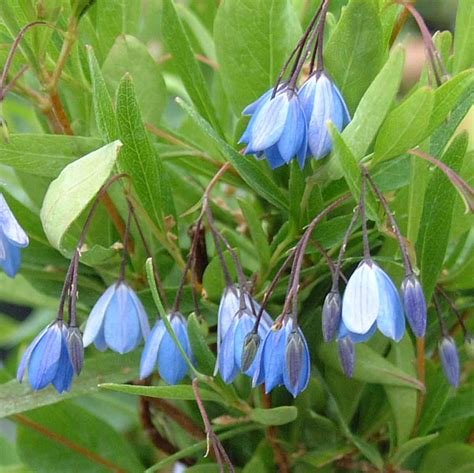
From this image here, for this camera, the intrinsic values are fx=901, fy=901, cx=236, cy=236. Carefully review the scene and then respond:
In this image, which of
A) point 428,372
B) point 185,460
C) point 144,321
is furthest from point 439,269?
point 185,460

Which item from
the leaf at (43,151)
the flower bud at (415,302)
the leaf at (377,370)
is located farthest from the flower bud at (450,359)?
the leaf at (43,151)

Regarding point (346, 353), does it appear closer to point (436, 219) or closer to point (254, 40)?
point (436, 219)

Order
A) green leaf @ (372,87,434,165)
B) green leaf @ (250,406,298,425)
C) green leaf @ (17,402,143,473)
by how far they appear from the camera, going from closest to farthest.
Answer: green leaf @ (372,87,434,165), green leaf @ (250,406,298,425), green leaf @ (17,402,143,473)

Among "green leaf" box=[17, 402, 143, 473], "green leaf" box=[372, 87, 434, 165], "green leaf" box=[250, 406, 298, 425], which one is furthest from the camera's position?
"green leaf" box=[17, 402, 143, 473]

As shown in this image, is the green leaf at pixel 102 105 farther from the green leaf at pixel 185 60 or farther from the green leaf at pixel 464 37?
Result: the green leaf at pixel 464 37

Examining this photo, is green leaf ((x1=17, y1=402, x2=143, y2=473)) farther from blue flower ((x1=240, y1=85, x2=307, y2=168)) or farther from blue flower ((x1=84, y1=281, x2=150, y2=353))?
blue flower ((x1=240, y1=85, x2=307, y2=168))

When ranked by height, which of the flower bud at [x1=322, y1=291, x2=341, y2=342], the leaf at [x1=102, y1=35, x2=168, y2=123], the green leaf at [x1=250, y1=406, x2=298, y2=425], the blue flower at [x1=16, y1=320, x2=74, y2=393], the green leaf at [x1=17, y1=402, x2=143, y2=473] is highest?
the leaf at [x1=102, y1=35, x2=168, y2=123]

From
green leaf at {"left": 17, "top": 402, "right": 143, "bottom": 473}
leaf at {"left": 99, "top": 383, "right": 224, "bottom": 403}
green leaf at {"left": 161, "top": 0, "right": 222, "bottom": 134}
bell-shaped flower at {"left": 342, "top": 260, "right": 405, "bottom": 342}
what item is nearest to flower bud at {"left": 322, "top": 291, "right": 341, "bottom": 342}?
bell-shaped flower at {"left": 342, "top": 260, "right": 405, "bottom": 342}
